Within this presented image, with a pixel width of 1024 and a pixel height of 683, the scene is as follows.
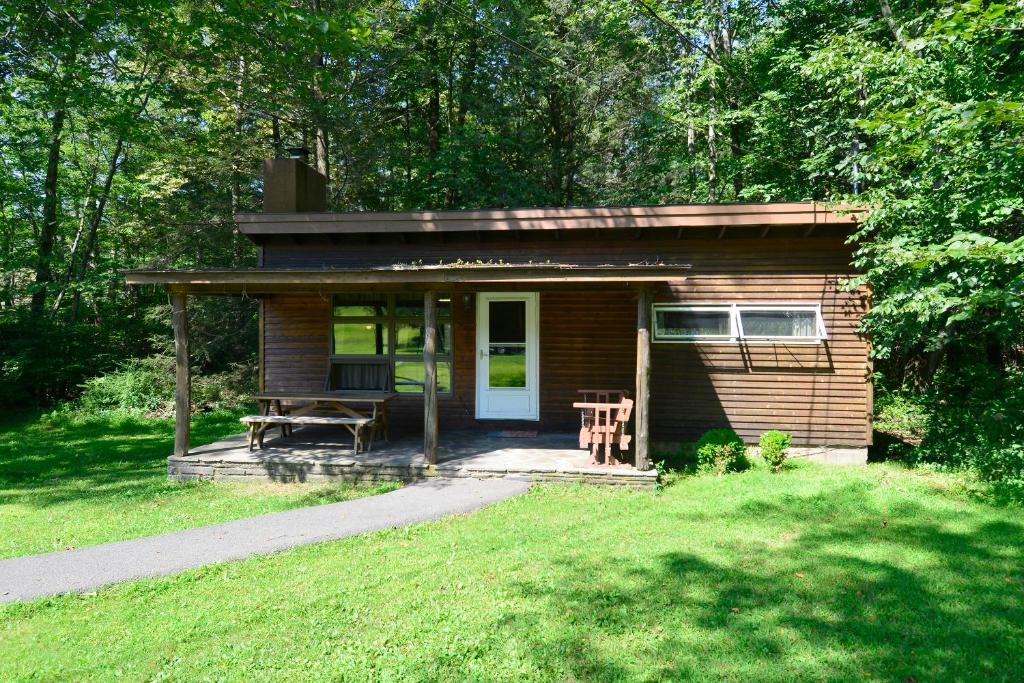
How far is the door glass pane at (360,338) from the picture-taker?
27.6 feet

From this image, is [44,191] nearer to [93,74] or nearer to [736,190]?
[93,74]

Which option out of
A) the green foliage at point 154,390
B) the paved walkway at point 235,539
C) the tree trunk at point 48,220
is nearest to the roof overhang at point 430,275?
the paved walkway at point 235,539

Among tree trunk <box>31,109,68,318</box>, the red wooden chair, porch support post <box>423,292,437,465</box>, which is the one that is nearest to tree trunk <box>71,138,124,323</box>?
tree trunk <box>31,109,68,318</box>

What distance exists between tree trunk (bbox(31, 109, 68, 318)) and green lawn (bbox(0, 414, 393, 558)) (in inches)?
221

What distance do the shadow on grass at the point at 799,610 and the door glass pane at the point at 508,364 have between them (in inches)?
158

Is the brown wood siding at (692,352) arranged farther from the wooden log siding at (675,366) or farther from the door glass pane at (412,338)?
the door glass pane at (412,338)

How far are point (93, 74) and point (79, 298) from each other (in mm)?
7631

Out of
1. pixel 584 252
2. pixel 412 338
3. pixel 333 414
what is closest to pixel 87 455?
pixel 333 414

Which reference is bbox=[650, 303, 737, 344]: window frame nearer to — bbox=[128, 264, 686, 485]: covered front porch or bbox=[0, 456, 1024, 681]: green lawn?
bbox=[128, 264, 686, 485]: covered front porch

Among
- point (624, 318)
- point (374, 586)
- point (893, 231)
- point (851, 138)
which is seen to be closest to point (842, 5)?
point (851, 138)

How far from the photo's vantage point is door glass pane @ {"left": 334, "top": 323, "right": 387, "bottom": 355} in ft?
27.6

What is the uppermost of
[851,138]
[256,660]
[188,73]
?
[188,73]

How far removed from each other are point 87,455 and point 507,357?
20.6ft

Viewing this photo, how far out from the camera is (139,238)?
13.9 m
